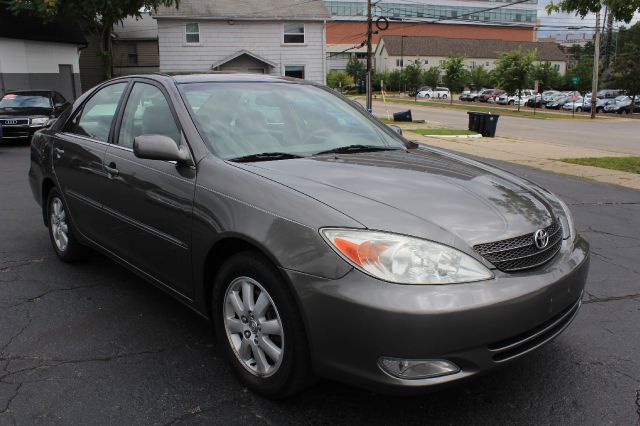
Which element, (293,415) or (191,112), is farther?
(191,112)

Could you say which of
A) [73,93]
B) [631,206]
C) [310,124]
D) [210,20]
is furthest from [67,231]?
[210,20]

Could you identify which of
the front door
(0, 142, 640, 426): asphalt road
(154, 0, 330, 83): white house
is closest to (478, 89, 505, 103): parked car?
(154, 0, 330, 83): white house

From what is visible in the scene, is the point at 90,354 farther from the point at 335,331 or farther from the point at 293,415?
the point at 335,331

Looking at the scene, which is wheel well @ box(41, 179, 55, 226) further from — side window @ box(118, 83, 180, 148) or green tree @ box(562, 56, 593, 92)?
green tree @ box(562, 56, 593, 92)

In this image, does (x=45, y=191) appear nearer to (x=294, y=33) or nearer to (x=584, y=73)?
(x=294, y=33)

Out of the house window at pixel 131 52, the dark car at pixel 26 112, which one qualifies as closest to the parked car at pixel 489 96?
the house window at pixel 131 52

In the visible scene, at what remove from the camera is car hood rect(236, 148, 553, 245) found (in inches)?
97.1

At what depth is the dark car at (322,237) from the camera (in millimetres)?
2287

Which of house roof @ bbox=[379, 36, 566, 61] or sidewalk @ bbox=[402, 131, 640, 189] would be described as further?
house roof @ bbox=[379, 36, 566, 61]

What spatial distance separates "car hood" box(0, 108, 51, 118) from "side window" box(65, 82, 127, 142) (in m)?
12.0

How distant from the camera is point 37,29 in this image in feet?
79.9

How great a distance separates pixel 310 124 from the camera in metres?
3.71

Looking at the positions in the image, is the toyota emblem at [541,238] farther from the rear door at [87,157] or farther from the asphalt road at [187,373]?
the rear door at [87,157]

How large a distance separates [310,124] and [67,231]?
2.45 m
